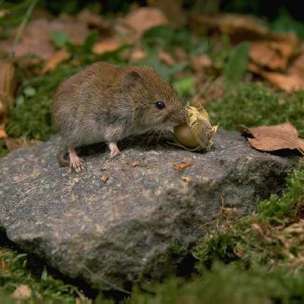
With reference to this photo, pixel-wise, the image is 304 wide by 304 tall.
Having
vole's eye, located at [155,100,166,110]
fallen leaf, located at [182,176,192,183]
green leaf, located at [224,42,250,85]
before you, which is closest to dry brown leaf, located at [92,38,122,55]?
green leaf, located at [224,42,250,85]

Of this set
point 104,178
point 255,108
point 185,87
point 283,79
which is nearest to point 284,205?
point 104,178

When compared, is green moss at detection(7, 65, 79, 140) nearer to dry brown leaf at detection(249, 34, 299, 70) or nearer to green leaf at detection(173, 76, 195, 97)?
green leaf at detection(173, 76, 195, 97)

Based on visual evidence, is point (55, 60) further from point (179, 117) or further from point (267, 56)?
point (179, 117)

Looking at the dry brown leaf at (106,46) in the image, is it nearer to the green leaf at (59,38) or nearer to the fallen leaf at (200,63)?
the green leaf at (59,38)

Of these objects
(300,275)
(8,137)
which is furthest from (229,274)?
(8,137)

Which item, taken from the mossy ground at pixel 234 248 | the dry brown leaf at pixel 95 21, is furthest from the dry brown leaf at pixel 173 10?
the mossy ground at pixel 234 248

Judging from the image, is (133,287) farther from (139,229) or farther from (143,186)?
(143,186)
